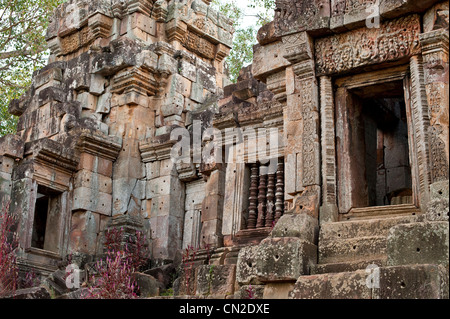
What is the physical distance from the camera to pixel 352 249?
6223mm

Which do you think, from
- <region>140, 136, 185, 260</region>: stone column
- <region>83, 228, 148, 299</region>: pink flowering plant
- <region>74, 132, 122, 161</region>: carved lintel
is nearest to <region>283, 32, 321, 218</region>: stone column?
<region>83, 228, 148, 299</region>: pink flowering plant

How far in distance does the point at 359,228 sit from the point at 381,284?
4.29ft

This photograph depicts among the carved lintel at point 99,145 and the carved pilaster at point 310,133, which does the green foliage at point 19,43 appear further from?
the carved pilaster at point 310,133

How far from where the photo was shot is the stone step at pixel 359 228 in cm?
616

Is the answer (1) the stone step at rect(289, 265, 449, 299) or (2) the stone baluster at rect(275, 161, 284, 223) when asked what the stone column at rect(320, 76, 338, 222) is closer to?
(1) the stone step at rect(289, 265, 449, 299)

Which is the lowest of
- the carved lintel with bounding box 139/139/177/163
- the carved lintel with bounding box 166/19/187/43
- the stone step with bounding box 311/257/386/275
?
the stone step with bounding box 311/257/386/275

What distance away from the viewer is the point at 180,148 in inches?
464

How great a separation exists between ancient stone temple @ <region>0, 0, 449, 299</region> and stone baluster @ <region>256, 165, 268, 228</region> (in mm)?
32

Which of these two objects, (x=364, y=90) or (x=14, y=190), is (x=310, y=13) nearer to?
(x=364, y=90)

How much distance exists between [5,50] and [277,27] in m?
13.1

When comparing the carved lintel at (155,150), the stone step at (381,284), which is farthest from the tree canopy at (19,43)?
the stone step at (381,284)

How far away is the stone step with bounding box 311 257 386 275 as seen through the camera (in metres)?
5.93

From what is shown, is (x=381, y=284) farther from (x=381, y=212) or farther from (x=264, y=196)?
(x=264, y=196)

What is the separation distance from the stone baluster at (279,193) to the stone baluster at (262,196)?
0.21m
